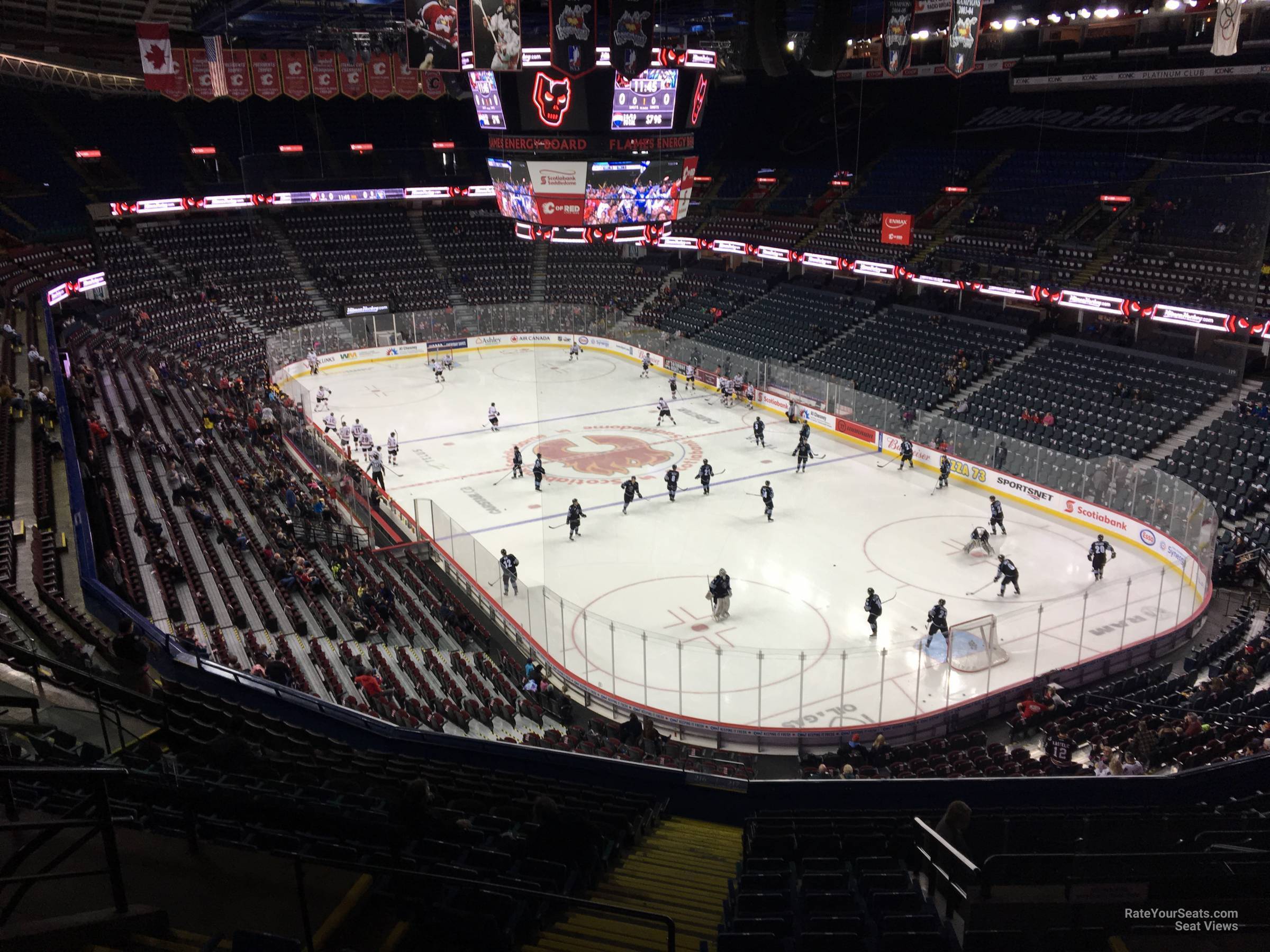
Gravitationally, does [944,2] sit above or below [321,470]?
above

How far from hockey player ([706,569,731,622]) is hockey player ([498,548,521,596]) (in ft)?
12.6

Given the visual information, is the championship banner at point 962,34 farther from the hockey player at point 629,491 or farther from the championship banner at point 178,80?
the championship banner at point 178,80

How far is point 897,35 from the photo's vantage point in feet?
61.5

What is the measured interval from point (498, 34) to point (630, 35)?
2.49m

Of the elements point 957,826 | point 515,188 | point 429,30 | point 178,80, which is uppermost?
point 178,80

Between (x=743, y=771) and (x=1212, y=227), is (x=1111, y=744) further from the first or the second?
(x=1212, y=227)

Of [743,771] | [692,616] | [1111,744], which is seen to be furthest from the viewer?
[692,616]

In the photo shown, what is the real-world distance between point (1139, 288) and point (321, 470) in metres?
25.6

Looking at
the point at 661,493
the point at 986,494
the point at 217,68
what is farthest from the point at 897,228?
the point at 217,68

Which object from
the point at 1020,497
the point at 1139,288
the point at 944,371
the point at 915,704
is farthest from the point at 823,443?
the point at 915,704

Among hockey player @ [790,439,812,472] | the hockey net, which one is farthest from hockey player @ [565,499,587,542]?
the hockey net

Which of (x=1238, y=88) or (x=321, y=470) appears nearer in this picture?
(x=321, y=470)

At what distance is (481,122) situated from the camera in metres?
22.4

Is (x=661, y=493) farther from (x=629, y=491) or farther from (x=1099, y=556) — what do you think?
(x=1099, y=556)
